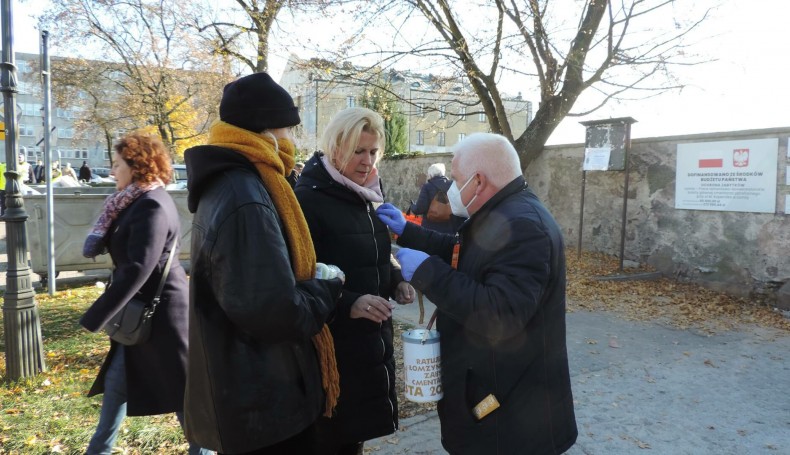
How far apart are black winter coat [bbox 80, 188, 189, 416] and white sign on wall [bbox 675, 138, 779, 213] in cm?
748

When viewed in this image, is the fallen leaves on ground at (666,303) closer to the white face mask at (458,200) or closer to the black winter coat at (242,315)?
the white face mask at (458,200)

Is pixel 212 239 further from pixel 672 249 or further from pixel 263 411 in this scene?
pixel 672 249

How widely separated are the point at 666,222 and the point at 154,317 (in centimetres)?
799

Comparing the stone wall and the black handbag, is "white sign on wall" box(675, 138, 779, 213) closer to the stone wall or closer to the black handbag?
the stone wall

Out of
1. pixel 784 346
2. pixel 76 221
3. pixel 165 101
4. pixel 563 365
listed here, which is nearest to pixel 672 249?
pixel 784 346

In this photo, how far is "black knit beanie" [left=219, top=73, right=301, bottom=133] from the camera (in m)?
1.73

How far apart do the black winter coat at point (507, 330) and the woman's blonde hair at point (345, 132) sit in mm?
620

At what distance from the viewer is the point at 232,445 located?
1.59 m

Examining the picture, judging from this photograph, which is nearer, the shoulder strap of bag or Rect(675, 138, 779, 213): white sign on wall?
the shoulder strap of bag

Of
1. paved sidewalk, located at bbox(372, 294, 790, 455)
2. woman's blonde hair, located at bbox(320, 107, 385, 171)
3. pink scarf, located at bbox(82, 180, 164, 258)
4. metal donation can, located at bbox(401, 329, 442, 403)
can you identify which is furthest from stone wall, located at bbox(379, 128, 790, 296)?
pink scarf, located at bbox(82, 180, 164, 258)

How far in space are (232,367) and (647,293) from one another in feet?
24.5

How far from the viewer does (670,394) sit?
4199 millimetres

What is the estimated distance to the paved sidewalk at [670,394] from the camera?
3393 mm

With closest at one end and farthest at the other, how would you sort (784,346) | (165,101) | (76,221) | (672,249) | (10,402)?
1. (10,402)
2. (784,346)
3. (76,221)
4. (672,249)
5. (165,101)
